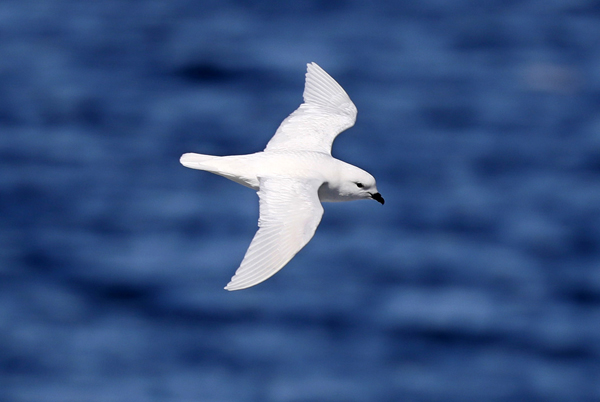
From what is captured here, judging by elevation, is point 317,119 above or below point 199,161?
above

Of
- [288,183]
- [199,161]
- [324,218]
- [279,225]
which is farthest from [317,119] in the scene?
[324,218]

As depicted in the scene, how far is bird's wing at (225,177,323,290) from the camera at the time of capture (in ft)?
27.5

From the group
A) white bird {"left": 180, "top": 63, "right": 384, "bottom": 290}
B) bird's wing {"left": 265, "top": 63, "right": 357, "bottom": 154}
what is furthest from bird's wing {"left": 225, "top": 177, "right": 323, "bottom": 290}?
bird's wing {"left": 265, "top": 63, "right": 357, "bottom": 154}

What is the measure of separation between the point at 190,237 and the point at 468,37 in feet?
50.3

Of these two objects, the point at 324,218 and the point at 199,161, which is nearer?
the point at 199,161

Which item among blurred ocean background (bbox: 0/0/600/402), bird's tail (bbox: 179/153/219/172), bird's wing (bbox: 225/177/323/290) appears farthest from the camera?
→ blurred ocean background (bbox: 0/0/600/402)

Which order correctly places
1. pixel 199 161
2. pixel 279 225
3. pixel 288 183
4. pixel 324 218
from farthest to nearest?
pixel 324 218 < pixel 199 161 < pixel 288 183 < pixel 279 225

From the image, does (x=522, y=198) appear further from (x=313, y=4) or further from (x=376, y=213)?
(x=313, y=4)

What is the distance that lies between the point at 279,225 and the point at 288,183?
0.59 m

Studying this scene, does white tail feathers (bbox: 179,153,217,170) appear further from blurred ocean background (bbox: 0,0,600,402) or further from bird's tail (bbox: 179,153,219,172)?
blurred ocean background (bbox: 0,0,600,402)

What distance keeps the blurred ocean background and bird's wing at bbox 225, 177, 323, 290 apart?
18.7 m

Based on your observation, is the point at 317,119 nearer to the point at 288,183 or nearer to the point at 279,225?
the point at 288,183

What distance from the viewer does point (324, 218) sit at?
3061 cm

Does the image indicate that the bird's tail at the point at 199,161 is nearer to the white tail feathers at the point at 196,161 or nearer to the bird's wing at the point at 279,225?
the white tail feathers at the point at 196,161
